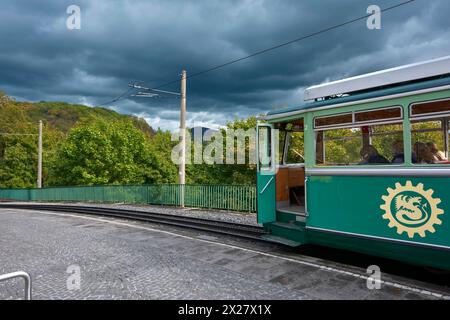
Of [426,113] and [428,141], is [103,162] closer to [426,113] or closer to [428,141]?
[428,141]

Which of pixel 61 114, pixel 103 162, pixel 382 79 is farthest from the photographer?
pixel 61 114

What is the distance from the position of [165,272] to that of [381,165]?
4293 mm

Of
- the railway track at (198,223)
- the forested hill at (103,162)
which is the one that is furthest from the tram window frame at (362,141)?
the forested hill at (103,162)

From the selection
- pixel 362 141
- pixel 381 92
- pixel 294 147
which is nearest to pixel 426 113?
pixel 381 92

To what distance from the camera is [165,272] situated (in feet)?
20.1

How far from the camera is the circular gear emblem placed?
4.64 metres

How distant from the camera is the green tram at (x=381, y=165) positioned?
4.69 meters

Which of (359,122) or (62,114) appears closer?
(359,122)

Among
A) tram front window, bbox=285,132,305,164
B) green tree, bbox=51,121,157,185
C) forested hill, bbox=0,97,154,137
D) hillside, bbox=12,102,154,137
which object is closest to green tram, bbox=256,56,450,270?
tram front window, bbox=285,132,305,164

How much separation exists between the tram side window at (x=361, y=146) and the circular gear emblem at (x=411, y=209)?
0.50 m

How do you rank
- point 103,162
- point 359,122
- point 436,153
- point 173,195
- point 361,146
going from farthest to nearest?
point 103,162 → point 173,195 → point 361,146 → point 359,122 → point 436,153

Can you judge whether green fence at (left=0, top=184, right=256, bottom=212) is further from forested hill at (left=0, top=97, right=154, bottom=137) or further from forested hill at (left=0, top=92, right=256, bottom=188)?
forested hill at (left=0, top=97, right=154, bottom=137)

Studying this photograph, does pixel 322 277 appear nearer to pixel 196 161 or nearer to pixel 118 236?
pixel 118 236
